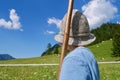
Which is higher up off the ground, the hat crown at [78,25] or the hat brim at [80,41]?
the hat crown at [78,25]

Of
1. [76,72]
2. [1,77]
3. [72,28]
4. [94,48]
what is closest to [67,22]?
[72,28]

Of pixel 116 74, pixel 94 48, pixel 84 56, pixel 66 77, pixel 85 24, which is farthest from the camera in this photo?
pixel 94 48

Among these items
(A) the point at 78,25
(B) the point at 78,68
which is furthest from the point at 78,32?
(B) the point at 78,68

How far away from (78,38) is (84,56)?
0.28 meters

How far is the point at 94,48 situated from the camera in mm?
124562

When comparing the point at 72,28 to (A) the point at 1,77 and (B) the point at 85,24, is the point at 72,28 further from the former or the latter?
(A) the point at 1,77

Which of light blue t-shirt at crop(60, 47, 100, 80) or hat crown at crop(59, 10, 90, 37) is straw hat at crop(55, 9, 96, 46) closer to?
hat crown at crop(59, 10, 90, 37)

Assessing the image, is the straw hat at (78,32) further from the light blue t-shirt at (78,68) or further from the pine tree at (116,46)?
the pine tree at (116,46)

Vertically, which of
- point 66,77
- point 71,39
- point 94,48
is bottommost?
point 66,77

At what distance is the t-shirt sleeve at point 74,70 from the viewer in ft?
12.3

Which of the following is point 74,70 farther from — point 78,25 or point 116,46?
point 116,46

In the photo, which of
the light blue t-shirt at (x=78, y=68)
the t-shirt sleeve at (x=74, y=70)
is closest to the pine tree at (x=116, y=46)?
the light blue t-shirt at (x=78, y=68)

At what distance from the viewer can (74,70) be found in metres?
3.78

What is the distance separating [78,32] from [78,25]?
0.08m
